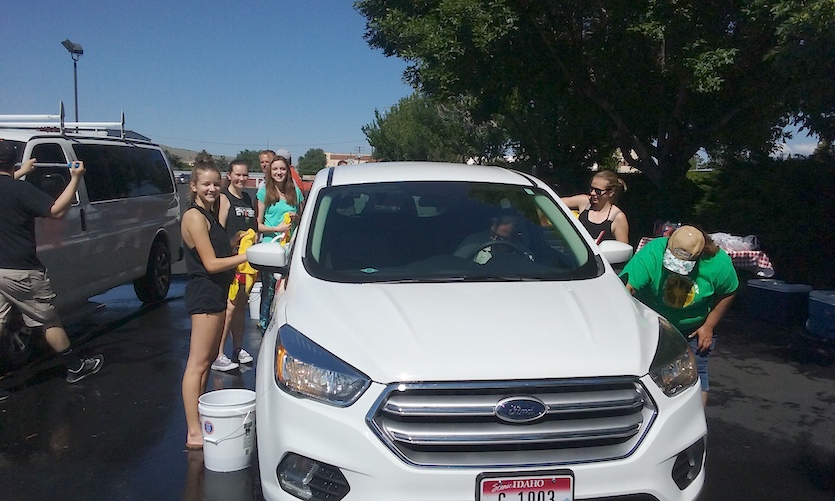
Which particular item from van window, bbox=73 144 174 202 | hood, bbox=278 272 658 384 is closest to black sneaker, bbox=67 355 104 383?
van window, bbox=73 144 174 202

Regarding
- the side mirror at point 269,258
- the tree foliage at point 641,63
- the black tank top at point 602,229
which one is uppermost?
the tree foliage at point 641,63

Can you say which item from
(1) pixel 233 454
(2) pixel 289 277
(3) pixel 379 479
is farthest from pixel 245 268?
(3) pixel 379 479

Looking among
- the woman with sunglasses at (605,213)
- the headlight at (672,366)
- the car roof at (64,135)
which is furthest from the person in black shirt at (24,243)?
the headlight at (672,366)

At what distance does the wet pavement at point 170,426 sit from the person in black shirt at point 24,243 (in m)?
0.70

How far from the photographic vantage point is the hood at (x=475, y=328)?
9.31ft

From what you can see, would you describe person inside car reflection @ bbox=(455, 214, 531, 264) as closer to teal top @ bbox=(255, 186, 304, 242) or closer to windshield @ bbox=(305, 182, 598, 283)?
windshield @ bbox=(305, 182, 598, 283)

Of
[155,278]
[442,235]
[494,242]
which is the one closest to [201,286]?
[442,235]

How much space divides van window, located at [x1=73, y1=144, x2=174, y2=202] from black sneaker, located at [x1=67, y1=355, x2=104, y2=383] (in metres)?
1.94

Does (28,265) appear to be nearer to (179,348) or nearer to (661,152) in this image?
(179,348)

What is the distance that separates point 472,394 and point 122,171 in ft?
22.5

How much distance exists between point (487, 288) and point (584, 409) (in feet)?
2.79

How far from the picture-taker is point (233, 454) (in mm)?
4324

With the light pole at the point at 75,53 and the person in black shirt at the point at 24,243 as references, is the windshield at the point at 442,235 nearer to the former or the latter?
the person in black shirt at the point at 24,243

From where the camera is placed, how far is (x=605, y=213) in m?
6.07
